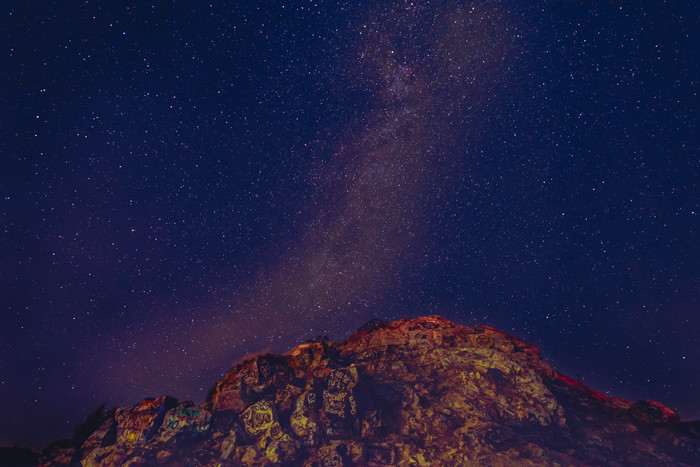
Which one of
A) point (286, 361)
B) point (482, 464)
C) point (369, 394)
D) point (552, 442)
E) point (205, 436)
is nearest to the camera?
point (482, 464)

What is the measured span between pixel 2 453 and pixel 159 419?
21817 millimetres

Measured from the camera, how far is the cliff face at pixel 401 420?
31250 mm

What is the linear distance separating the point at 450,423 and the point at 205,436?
1099 inches

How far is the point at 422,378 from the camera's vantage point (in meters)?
39.1

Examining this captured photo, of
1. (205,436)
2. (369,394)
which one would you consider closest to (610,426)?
(369,394)

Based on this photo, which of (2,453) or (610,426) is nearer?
(610,426)

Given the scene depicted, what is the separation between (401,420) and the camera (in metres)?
35.2

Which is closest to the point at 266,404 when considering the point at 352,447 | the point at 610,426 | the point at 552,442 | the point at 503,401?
the point at 352,447

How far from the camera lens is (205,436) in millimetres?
34406

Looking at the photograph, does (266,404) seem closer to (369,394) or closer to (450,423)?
(369,394)

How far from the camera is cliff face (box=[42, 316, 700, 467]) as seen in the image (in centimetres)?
3125

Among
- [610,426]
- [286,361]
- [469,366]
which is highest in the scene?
[286,361]

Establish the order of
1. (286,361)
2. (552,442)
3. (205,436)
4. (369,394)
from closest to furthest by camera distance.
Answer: (552,442) < (205,436) < (369,394) < (286,361)

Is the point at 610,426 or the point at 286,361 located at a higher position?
the point at 286,361
